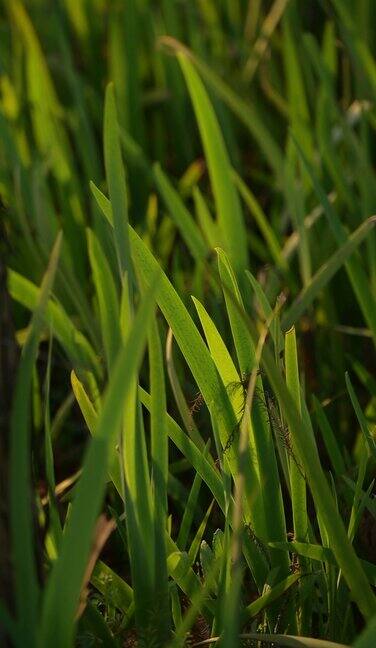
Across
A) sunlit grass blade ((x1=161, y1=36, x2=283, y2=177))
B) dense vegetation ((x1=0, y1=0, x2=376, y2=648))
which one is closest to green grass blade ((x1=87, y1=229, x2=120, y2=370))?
dense vegetation ((x1=0, y1=0, x2=376, y2=648))

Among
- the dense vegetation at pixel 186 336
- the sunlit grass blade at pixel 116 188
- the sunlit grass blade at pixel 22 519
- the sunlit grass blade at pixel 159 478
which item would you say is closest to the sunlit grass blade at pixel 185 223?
the dense vegetation at pixel 186 336

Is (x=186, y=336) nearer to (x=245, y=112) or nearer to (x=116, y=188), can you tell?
(x=116, y=188)

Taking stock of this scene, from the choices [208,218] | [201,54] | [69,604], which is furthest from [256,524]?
[201,54]

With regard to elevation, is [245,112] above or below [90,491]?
above

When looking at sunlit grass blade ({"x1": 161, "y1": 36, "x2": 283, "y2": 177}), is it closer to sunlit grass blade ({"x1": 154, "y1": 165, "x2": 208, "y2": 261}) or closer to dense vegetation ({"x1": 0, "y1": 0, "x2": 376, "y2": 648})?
dense vegetation ({"x1": 0, "y1": 0, "x2": 376, "y2": 648})

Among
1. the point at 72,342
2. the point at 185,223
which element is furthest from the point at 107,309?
the point at 185,223

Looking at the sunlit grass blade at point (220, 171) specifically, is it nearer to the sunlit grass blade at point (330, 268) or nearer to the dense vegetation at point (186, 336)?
the dense vegetation at point (186, 336)

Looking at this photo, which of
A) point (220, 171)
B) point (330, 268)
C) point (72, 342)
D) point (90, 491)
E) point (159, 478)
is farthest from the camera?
point (220, 171)

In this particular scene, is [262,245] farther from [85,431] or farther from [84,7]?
[84,7]
